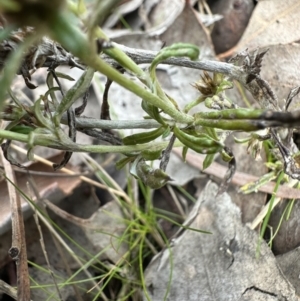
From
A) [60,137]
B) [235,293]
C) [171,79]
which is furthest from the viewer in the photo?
[171,79]

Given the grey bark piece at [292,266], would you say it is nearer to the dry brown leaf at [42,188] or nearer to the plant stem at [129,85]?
the plant stem at [129,85]

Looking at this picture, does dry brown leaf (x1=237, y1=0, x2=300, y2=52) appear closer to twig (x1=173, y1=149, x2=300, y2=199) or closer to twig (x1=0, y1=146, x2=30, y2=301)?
twig (x1=173, y1=149, x2=300, y2=199)

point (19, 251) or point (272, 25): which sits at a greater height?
point (272, 25)

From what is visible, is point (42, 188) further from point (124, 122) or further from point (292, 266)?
point (292, 266)

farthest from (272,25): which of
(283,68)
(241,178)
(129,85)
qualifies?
(129,85)

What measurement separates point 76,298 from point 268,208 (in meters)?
0.58

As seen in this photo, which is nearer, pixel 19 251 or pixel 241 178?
pixel 19 251

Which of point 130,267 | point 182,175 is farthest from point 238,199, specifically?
point 130,267

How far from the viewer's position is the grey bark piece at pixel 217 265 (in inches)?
44.9

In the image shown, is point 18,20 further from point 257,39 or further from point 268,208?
point 257,39

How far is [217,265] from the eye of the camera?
1234mm

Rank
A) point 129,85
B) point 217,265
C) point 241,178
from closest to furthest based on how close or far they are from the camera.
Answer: point 129,85, point 217,265, point 241,178

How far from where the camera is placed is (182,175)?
1519 millimetres

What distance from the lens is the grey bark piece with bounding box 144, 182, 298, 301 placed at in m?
1.14
